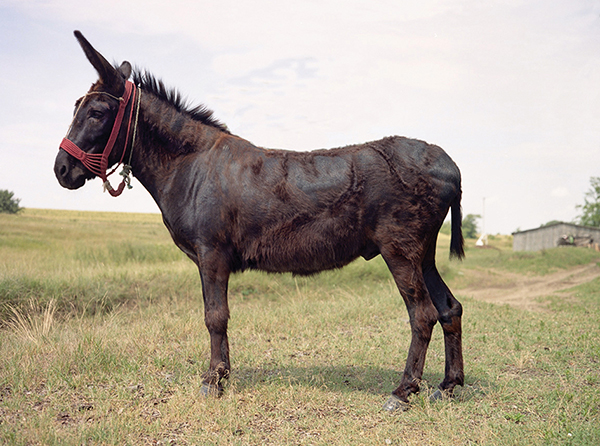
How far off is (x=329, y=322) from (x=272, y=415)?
394 centimetres

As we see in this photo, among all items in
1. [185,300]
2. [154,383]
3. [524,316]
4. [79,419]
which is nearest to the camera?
[79,419]

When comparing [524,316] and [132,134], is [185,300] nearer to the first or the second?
[132,134]

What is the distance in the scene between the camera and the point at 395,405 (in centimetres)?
459

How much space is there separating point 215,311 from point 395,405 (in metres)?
2.09

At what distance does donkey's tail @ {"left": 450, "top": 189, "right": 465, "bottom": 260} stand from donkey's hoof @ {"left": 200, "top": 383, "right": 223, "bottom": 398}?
3.04 m

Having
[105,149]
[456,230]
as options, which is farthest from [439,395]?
[105,149]

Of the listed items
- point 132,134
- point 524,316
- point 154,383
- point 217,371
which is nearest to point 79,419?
point 154,383

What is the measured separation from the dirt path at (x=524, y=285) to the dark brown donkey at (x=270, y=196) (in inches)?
312

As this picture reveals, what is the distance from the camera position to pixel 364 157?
4.79 metres

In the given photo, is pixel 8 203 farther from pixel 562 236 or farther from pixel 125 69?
pixel 562 236

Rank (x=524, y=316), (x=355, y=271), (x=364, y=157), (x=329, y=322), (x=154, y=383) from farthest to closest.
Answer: (x=355, y=271) < (x=524, y=316) < (x=329, y=322) < (x=154, y=383) < (x=364, y=157)

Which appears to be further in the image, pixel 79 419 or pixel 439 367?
pixel 439 367

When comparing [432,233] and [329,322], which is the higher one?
[432,233]

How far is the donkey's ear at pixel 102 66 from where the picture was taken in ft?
15.6
